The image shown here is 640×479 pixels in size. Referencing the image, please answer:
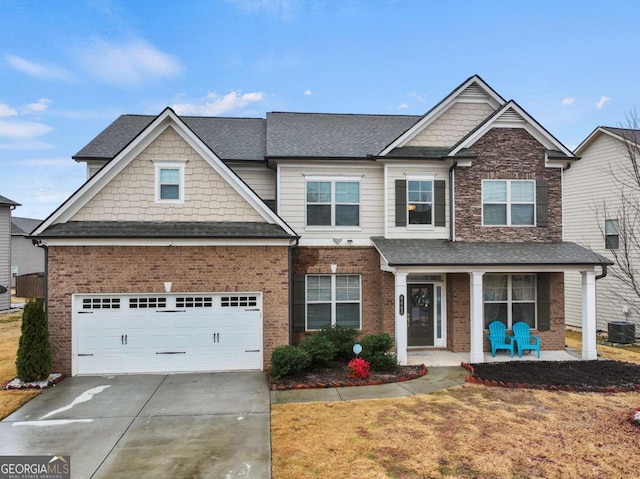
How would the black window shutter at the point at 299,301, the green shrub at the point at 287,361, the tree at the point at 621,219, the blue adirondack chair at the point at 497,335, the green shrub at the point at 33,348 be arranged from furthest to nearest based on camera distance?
the tree at the point at 621,219 < the black window shutter at the point at 299,301 < the blue adirondack chair at the point at 497,335 < the green shrub at the point at 287,361 < the green shrub at the point at 33,348

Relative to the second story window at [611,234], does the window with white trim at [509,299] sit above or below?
below

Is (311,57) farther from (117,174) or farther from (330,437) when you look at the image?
(330,437)

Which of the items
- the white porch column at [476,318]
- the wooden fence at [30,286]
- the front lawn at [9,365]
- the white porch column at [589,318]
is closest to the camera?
the front lawn at [9,365]

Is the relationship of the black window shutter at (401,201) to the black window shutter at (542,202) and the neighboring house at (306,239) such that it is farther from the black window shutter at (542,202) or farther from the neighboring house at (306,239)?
the black window shutter at (542,202)

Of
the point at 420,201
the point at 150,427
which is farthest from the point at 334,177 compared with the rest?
the point at 150,427

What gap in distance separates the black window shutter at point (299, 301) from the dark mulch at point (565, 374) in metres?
5.45

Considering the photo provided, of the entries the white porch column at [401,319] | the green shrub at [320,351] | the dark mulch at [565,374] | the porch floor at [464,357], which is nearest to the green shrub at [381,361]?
the white porch column at [401,319]

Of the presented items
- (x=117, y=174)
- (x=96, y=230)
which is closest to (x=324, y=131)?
(x=117, y=174)

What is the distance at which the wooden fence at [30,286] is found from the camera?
97.7 feet

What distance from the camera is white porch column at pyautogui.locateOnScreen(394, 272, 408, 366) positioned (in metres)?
11.7

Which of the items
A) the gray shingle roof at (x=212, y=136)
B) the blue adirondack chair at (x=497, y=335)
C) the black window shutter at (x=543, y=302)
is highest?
the gray shingle roof at (x=212, y=136)

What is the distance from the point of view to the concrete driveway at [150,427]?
607cm

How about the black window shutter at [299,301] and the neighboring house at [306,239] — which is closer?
the neighboring house at [306,239]

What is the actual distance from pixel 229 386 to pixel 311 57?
20310 mm
